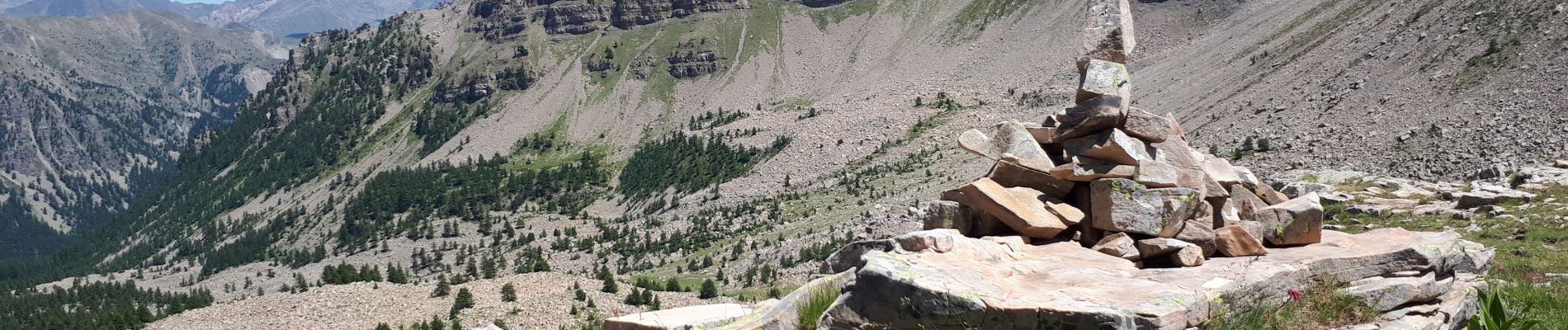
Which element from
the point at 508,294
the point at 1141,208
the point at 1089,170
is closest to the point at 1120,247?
the point at 1141,208

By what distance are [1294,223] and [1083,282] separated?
635 cm

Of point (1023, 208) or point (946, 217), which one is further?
point (946, 217)

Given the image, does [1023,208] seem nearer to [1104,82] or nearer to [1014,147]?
[1014,147]

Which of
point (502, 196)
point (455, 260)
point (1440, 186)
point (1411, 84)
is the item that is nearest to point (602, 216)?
point (455, 260)

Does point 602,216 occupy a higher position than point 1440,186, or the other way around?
point 1440,186

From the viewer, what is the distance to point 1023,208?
1820 cm

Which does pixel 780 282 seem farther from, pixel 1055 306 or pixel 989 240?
pixel 1055 306

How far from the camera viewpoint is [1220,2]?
13812 centimetres

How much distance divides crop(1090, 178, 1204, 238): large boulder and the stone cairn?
0.7 inches

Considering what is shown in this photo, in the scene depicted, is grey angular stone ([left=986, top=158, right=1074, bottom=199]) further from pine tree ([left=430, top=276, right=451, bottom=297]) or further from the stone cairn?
pine tree ([left=430, top=276, right=451, bottom=297])

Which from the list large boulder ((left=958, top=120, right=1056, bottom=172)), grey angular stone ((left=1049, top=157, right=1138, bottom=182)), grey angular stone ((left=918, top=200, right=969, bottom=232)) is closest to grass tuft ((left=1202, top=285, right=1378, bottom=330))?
grey angular stone ((left=1049, top=157, right=1138, bottom=182))

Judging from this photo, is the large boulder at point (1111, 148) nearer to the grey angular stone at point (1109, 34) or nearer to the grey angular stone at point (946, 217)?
the grey angular stone at point (1109, 34)

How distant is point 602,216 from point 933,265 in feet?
466

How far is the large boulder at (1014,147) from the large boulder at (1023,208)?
32.1 inches
